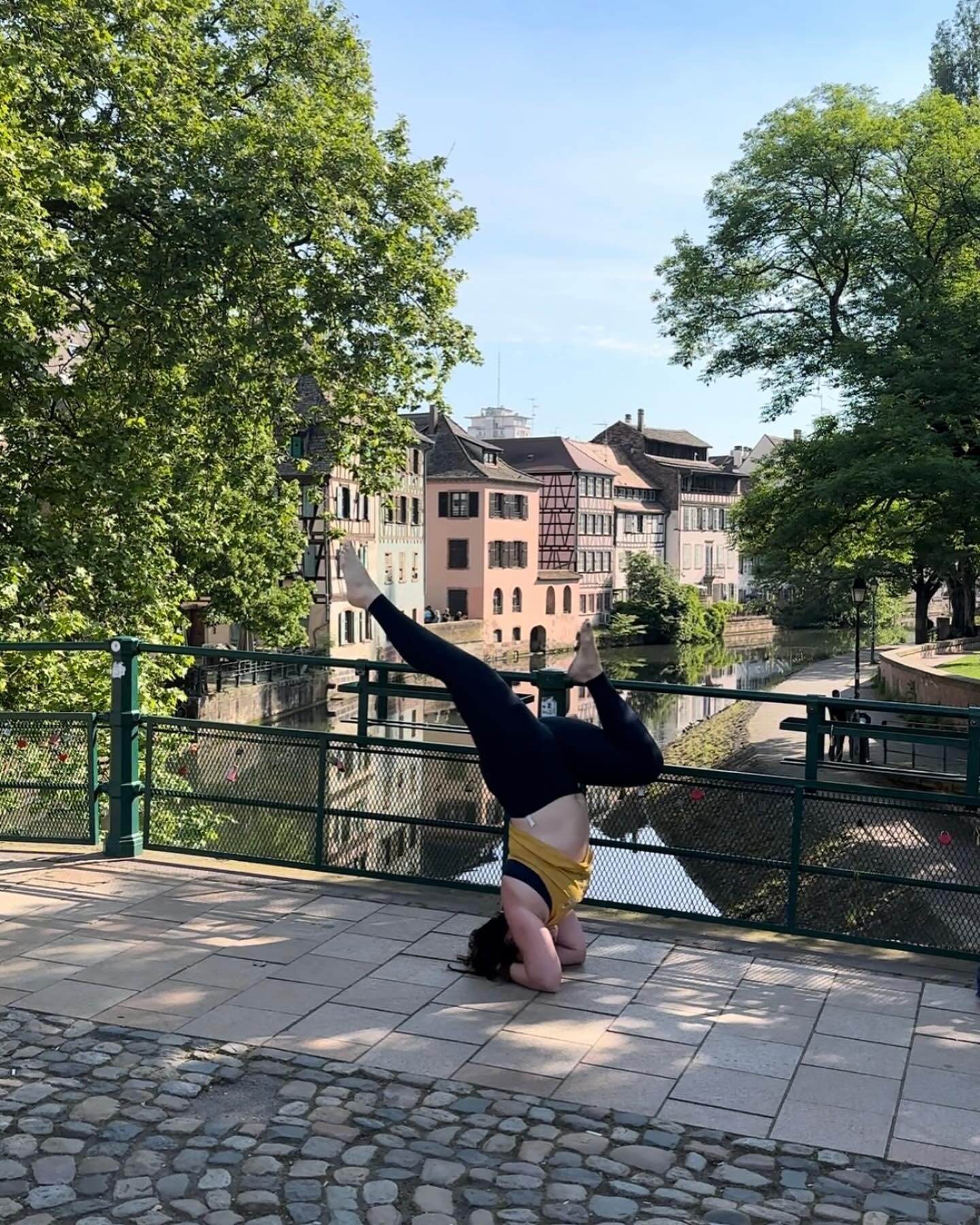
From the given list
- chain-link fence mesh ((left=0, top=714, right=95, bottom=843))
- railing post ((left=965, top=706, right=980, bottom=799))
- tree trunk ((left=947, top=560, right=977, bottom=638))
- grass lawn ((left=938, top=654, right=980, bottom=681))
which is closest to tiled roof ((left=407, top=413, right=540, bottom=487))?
tree trunk ((left=947, top=560, right=977, bottom=638))

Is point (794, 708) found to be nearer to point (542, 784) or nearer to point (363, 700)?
point (363, 700)

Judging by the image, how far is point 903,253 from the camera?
24.8 meters

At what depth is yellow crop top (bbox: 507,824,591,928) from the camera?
601 centimetres

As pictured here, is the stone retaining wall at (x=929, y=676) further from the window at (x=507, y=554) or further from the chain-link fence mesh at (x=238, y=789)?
the window at (x=507, y=554)

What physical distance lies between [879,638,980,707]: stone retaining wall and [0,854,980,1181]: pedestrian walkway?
652 inches

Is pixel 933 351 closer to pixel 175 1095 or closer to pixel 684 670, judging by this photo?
pixel 175 1095

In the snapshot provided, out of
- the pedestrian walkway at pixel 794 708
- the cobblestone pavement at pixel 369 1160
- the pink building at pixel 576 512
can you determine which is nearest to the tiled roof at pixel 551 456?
the pink building at pixel 576 512

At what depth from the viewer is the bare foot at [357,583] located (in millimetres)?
6641

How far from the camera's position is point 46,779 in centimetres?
847

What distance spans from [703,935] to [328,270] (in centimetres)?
1364

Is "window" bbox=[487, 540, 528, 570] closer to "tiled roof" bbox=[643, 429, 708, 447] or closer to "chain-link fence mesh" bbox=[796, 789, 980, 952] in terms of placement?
"tiled roof" bbox=[643, 429, 708, 447]

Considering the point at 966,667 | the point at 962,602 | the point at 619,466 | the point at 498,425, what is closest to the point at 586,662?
the point at 966,667

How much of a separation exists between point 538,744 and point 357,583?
4.45 ft

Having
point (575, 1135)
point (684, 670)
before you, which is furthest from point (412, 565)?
point (575, 1135)
